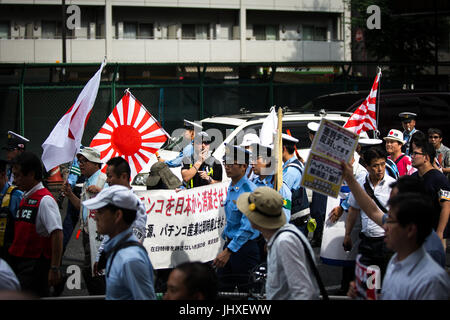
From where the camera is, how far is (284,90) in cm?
1831

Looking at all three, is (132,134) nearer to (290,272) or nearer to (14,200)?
(14,200)

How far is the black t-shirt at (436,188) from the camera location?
19.6 feet

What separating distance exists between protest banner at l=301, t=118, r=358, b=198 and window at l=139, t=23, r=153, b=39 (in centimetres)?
3137

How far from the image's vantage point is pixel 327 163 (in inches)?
154

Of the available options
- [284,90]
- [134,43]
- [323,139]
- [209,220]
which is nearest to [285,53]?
[134,43]

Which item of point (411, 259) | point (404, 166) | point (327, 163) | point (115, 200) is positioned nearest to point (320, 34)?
point (404, 166)

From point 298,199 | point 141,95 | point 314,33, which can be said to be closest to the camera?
point 298,199

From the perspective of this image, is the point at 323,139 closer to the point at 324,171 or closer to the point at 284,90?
the point at 324,171

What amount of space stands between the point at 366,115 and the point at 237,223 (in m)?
3.45

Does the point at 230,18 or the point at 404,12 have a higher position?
the point at 230,18

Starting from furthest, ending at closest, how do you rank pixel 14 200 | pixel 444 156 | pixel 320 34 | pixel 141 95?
pixel 320 34 < pixel 141 95 < pixel 444 156 < pixel 14 200

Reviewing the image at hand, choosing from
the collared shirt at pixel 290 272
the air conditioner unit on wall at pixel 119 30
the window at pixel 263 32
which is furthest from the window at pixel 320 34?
the collared shirt at pixel 290 272
